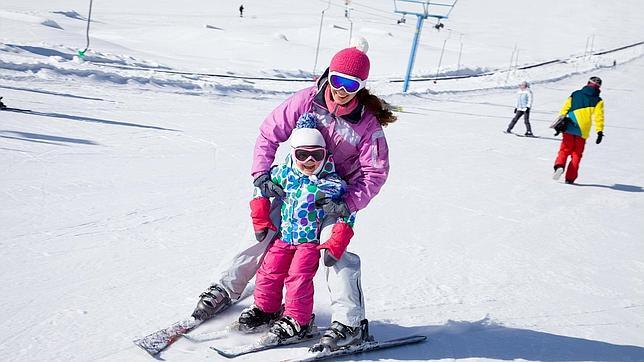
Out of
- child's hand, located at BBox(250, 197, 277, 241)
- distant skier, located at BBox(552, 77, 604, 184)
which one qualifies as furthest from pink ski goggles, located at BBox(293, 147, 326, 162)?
distant skier, located at BBox(552, 77, 604, 184)

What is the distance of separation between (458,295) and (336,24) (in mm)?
45833

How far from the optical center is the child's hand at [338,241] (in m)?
3.09

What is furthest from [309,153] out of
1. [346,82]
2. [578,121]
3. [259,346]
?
[578,121]

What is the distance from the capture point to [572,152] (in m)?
9.36

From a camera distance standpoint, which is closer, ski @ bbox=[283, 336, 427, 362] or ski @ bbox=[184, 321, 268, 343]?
ski @ bbox=[283, 336, 427, 362]

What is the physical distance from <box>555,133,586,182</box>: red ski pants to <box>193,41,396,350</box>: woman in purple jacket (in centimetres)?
652

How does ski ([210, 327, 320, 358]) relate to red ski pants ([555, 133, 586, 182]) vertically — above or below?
below

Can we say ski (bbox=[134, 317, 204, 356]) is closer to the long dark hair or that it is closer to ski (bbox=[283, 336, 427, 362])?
ski (bbox=[283, 336, 427, 362])

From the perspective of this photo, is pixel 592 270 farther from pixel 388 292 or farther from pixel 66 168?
pixel 66 168

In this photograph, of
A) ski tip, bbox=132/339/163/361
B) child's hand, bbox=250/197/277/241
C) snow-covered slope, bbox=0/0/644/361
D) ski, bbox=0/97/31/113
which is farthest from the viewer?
ski, bbox=0/97/31/113

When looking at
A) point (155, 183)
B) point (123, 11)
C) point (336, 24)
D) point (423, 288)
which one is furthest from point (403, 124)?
point (123, 11)

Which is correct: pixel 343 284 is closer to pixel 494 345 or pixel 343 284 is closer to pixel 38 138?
pixel 494 345

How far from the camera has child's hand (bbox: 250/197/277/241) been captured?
319 cm

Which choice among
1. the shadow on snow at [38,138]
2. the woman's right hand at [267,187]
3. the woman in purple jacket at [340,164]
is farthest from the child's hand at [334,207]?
the shadow on snow at [38,138]
